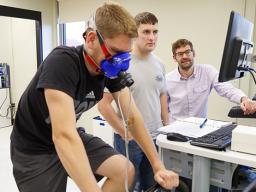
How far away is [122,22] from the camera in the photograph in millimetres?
969

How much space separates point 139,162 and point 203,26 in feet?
6.08

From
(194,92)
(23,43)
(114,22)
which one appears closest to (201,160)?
(114,22)

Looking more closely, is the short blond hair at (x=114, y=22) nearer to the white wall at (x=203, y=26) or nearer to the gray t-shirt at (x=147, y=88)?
the gray t-shirt at (x=147, y=88)

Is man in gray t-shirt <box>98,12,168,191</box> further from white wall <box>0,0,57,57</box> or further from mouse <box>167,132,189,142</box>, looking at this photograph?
white wall <box>0,0,57,57</box>

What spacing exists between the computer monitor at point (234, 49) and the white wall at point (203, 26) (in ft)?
5.49

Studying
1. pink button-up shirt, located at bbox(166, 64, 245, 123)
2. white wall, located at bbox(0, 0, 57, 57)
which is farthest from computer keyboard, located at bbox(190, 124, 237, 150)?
white wall, located at bbox(0, 0, 57, 57)

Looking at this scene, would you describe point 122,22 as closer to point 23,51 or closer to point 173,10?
point 173,10

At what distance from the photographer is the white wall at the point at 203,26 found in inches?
113

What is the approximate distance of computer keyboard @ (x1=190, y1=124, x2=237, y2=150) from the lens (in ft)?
3.94

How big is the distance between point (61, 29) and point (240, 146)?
13.3ft

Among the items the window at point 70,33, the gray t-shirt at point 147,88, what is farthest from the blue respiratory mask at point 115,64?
the window at point 70,33

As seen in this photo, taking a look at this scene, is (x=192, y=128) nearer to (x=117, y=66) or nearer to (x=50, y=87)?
(x=117, y=66)

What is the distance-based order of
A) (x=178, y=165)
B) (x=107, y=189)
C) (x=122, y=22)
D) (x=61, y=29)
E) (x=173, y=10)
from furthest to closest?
(x=61, y=29) < (x=173, y=10) < (x=178, y=165) < (x=107, y=189) < (x=122, y=22)

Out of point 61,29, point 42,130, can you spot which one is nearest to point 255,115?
point 42,130
